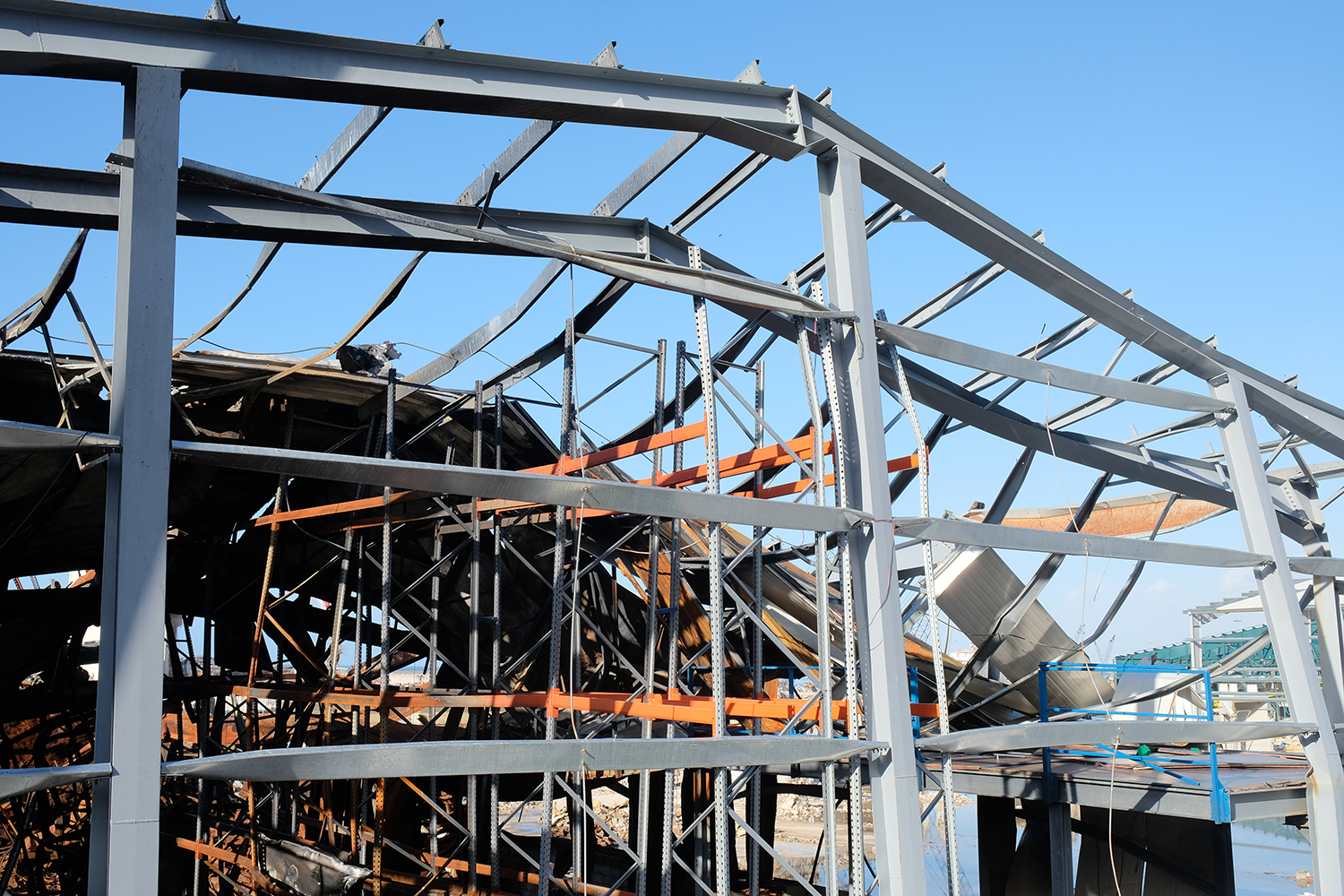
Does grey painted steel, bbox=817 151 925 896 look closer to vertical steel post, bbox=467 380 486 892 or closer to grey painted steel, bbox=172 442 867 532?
grey painted steel, bbox=172 442 867 532

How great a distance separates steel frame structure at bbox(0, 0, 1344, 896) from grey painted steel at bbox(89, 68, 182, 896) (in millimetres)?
15

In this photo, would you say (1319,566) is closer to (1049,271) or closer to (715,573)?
(1049,271)

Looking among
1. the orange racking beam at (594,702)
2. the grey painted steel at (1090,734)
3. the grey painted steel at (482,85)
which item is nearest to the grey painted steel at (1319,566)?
the grey painted steel at (1090,734)

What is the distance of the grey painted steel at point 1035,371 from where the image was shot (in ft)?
27.8

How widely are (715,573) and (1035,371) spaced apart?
11.6 feet

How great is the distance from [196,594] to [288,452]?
34.4ft

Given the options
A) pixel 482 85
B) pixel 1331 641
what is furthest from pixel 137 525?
pixel 1331 641

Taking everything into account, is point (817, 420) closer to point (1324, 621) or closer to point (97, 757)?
point (97, 757)

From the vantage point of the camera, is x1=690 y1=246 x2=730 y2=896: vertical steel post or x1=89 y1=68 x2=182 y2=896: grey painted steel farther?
x1=690 y1=246 x2=730 y2=896: vertical steel post

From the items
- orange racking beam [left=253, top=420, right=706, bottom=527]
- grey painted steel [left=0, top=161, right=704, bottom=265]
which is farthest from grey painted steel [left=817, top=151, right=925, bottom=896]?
grey painted steel [left=0, top=161, right=704, bottom=265]

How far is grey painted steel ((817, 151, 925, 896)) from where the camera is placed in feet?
23.5

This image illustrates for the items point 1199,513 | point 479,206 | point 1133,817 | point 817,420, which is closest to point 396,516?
point 479,206

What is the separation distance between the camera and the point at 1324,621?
12891 mm

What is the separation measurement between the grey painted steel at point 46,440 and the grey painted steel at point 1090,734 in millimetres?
5594
